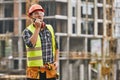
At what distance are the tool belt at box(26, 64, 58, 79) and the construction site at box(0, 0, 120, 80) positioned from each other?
44.5 metres

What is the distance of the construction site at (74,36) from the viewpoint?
51.3 m

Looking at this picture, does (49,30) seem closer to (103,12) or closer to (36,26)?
(36,26)

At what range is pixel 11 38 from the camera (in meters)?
52.3

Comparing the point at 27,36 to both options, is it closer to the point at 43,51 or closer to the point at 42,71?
the point at 43,51

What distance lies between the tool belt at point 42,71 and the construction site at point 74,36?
44.5m

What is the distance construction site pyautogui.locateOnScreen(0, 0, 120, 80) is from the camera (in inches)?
2020

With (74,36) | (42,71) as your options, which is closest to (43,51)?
(42,71)

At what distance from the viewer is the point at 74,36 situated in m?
52.9

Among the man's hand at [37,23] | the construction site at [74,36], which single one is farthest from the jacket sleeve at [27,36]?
the construction site at [74,36]

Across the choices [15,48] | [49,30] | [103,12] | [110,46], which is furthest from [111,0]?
[49,30]

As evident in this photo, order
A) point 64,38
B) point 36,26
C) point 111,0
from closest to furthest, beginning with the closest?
1. point 36,26
2. point 64,38
3. point 111,0

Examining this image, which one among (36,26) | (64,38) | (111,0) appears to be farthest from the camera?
(111,0)

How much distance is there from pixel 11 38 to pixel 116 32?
13553mm

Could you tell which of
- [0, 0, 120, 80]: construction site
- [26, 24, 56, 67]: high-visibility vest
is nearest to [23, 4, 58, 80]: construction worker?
[26, 24, 56, 67]: high-visibility vest
